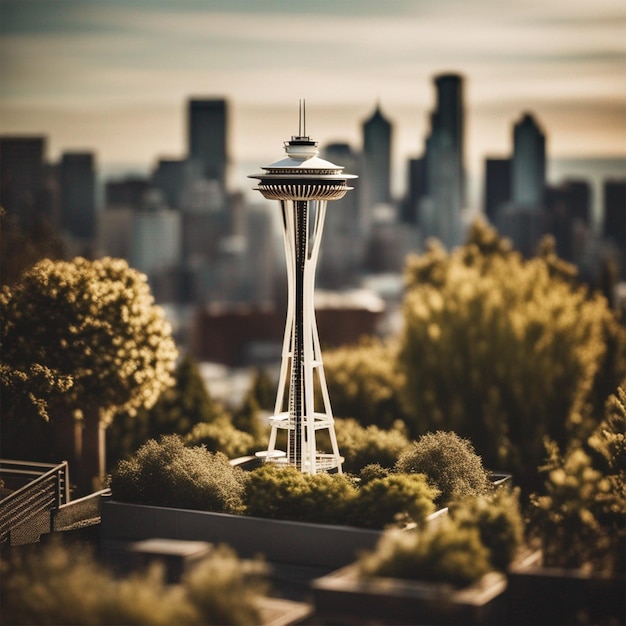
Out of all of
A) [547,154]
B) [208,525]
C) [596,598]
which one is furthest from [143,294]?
[547,154]

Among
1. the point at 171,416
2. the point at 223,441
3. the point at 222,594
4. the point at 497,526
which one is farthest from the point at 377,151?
the point at 222,594

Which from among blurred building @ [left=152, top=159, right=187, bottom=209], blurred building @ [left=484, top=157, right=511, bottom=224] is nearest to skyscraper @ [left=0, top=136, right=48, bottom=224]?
blurred building @ [left=484, top=157, right=511, bottom=224]

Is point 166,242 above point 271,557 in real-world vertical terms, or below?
above

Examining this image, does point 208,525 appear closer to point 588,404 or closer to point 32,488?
point 32,488

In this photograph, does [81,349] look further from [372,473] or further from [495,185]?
[495,185]

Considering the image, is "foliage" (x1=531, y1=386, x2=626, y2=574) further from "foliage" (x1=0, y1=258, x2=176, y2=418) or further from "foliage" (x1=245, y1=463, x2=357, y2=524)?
"foliage" (x1=0, y1=258, x2=176, y2=418)
